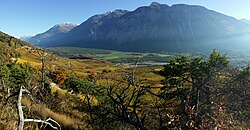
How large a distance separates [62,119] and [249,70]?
3156cm

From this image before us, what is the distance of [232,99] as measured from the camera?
7910mm

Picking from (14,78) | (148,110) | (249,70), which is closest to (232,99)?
(148,110)

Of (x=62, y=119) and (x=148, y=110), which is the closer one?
(x=148, y=110)

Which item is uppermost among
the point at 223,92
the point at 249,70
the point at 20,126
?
the point at 20,126

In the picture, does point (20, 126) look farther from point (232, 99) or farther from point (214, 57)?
point (214, 57)

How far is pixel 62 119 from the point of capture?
26.7ft

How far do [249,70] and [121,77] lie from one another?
31.1 m

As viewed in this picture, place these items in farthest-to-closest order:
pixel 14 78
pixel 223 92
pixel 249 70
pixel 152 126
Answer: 1. pixel 14 78
2. pixel 249 70
3. pixel 152 126
4. pixel 223 92

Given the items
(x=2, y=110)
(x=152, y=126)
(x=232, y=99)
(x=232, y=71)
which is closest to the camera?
(x=2, y=110)

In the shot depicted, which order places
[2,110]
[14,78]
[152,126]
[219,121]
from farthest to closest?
[14,78] < [152,126] < [2,110] < [219,121]

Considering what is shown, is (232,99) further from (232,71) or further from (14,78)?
(14,78)

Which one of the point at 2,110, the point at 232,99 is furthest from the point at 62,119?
the point at 232,99

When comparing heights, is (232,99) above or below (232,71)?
below

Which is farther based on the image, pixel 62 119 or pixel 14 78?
pixel 14 78
